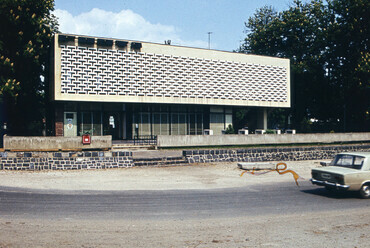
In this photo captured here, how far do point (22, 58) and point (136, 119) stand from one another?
12250 millimetres

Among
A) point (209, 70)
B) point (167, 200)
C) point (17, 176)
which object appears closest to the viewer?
point (167, 200)

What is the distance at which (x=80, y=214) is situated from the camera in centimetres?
945

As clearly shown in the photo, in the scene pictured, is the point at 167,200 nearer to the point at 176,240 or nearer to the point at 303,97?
the point at 176,240

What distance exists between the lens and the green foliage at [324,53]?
4128 centimetres

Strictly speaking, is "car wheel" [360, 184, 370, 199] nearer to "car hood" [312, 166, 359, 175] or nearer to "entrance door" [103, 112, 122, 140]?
"car hood" [312, 166, 359, 175]

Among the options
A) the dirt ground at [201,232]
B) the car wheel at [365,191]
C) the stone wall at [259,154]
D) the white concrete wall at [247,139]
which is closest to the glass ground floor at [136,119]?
the white concrete wall at [247,139]

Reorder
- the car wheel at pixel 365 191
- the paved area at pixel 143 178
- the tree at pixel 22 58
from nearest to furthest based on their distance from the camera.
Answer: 1. the car wheel at pixel 365 191
2. the paved area at pixel 143 178
3. the tree at pixel 22 58

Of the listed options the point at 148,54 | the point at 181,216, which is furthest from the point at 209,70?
Result: the point at 181,216

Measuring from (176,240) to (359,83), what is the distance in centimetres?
3892

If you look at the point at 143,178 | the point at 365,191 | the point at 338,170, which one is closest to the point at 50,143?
the point at 143,178

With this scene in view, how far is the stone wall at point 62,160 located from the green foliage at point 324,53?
32.4m

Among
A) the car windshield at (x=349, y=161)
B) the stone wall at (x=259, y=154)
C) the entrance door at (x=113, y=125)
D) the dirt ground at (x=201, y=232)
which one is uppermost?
the entrance door at (x=113, y=125)

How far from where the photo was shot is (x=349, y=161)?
1274 cm

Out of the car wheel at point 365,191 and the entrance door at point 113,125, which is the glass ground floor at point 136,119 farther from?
the car wheel at point 365,191
